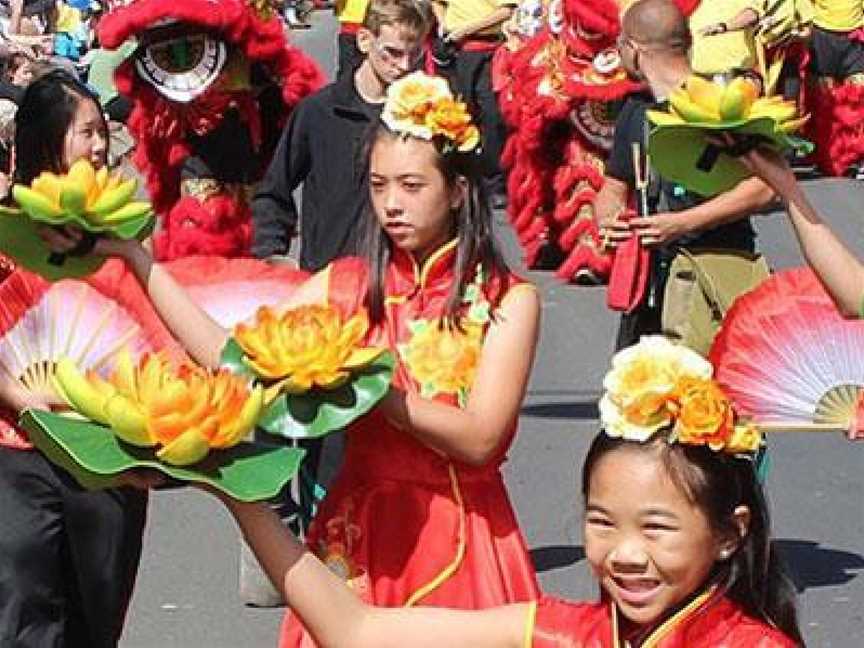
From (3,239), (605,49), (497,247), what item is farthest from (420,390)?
(605,49)

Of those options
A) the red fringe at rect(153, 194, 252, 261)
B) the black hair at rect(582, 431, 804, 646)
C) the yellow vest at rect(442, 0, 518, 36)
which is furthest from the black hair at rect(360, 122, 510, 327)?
the yellow vest at rect(442, 0, 518, 36)

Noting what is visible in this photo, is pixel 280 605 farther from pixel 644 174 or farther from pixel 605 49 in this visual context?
pixel 605 49

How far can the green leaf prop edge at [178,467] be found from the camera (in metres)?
3.30

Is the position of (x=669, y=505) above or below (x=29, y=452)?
above

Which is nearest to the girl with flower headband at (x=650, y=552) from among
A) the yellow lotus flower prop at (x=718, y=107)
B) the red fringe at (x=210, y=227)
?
Result: the yellow lotus flower prop at (x=718, y=107)

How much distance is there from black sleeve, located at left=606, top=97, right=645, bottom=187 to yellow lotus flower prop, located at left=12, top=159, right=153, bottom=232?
326 cm

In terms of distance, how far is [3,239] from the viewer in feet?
14.1

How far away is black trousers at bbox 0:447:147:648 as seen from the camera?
527cm

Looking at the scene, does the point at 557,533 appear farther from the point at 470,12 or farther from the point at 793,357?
the point at 470,12

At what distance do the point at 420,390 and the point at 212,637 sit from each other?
2.63 metres

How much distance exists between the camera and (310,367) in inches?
153

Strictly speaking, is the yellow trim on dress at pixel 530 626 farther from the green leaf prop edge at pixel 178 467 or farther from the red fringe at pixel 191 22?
the red fringe at pixel 191 22

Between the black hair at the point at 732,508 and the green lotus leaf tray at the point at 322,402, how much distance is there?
0.43 m

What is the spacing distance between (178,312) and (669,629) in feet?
→ 4.19
